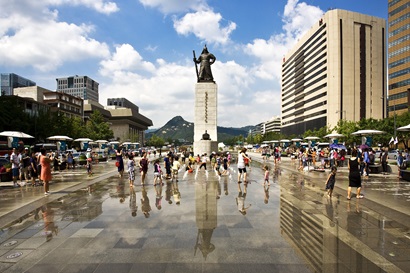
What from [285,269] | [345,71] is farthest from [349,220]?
[345,71]

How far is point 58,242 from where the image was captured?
6176 mm

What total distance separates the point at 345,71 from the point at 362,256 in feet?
327

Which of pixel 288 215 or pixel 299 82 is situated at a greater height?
pixel 299 82

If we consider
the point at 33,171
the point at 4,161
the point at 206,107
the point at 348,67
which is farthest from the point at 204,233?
the point at 348,67

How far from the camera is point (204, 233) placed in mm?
6641

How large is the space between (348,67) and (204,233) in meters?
101

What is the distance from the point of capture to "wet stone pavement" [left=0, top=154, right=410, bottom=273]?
5039mm

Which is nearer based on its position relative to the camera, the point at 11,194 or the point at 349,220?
the point at 349,220

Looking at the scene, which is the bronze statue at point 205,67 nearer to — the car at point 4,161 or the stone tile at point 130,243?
the car at point 4,161

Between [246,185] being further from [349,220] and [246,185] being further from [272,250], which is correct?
[272,250]

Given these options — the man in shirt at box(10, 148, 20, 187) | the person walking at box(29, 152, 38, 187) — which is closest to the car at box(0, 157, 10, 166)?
the person walking at box(29, 152, 38, 187)

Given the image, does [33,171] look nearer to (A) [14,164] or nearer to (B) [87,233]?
(A) [14,164]

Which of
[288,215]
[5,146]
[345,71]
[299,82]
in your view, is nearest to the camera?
[288,215]

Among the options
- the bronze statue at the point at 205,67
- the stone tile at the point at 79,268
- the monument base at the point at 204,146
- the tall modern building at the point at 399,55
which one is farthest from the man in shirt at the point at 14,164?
the tall modern building at the point at 399,55
